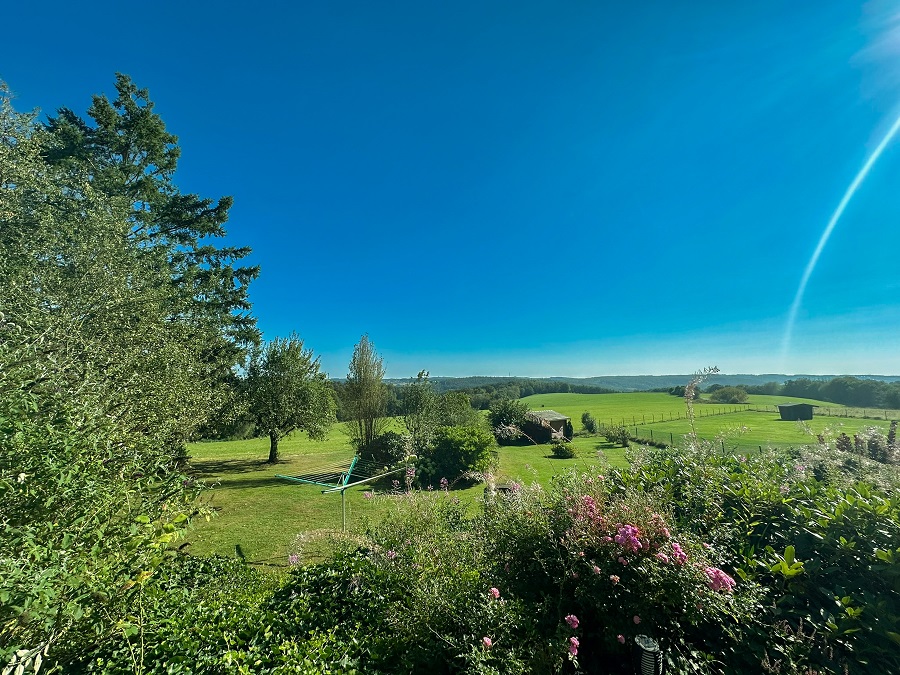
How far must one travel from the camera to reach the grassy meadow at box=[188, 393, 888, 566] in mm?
8055

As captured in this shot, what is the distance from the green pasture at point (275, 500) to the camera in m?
8.30

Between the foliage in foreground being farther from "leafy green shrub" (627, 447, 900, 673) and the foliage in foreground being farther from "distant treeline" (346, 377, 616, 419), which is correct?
"distant treeline" (346, 377, 616, 419)

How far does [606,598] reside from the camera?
2887mm

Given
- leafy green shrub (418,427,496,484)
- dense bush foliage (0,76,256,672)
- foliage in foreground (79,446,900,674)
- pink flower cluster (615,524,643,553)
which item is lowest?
leafy green shrub (418,427,496,484)

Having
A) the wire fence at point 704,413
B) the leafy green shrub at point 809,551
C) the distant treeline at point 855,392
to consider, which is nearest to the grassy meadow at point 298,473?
the wire fence at point 704,413

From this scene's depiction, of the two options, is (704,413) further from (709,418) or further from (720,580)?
(720,580)

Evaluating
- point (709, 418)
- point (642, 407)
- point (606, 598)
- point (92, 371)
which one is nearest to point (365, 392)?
point (92, 371)

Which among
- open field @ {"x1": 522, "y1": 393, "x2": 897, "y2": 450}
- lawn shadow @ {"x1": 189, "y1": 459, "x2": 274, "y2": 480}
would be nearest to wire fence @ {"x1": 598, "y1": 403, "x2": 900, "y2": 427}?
open field @ {"x1": 522, "y1": 393, "x2": 897, "y2": 450}

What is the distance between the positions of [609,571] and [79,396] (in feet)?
18.1

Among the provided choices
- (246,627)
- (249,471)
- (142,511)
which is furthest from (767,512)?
(249,471)

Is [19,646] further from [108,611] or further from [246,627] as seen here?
[246,627]

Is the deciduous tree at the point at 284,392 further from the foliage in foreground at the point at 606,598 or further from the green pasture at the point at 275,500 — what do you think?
the foliage in foreground at the point at 606,598

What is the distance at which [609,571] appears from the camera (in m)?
2.82

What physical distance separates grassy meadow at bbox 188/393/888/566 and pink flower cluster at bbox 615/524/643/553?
5.16ft
